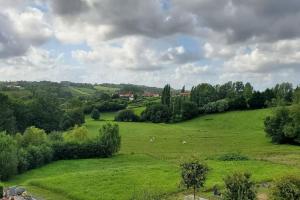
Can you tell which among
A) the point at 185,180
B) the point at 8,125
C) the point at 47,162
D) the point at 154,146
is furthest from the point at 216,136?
the point at 185,180

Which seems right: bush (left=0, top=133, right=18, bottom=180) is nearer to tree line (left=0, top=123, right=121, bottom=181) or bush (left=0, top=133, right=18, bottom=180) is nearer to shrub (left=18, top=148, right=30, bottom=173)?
tree line (left=0, top=123, right=121, bottom=181)

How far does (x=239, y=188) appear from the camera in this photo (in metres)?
37.0

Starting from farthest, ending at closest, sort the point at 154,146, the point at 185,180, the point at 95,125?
the point at 95,125
the point at 154,146
the point at 185,180

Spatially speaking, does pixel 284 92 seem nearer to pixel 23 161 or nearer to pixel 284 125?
pixel 284 125

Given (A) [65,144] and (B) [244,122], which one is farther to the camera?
(B) [244,122]

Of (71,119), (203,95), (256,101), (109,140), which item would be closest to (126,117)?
(71,119)

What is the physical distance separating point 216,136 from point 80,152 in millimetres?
39963

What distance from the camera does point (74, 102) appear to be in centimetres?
17725

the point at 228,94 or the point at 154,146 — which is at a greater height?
the point at 228,94

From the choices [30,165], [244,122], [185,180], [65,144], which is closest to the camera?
[185,180]

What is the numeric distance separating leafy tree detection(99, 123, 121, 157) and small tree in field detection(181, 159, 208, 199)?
1947 inches

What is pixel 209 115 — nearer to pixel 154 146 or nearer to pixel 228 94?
pixel 228 94

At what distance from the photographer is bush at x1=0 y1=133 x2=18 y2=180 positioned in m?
70.0

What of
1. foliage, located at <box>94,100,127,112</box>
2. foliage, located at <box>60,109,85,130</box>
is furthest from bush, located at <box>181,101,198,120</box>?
foliage, located at <box>94,100,127,112</box>
